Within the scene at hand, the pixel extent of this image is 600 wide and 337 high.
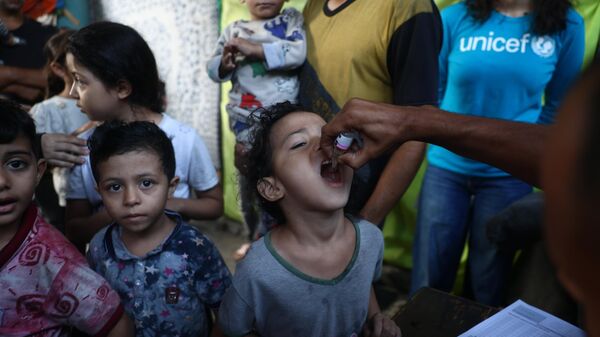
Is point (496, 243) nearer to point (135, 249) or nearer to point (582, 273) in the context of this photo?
point (135, 249)

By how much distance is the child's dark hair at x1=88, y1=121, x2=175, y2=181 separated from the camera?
155 centimetres

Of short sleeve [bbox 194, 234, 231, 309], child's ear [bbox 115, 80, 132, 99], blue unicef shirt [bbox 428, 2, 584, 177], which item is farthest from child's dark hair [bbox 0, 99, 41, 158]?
blue unicef shirt [bbox 428, 2, 584, 177]

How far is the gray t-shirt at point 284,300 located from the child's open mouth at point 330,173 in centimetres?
24

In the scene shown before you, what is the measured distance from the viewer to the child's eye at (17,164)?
136cm

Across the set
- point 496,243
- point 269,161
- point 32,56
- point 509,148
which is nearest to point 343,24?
point 269,161

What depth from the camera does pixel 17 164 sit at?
1.38 meters

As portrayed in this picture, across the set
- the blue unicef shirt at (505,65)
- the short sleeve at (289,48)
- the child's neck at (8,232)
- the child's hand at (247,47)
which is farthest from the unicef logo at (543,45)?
the child's neck at (8,232)

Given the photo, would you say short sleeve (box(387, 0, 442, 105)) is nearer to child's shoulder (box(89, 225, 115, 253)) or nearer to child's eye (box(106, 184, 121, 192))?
child's eye (box(106, 184, 121, 192))

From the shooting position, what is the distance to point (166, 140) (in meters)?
1.65

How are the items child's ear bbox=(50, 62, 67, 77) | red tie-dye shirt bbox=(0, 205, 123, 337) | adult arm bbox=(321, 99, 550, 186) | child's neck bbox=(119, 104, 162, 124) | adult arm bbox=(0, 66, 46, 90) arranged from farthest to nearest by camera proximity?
adult arm bbox=(0, 66, 46, 90)
child's ear bbox=(50, 62, 67, 77)
child's neck bbox=(119, 104, 162, 124)
red tie-dye shirt bbox=(0, 205, 123, 337)
adult arm bbox=(321, 99, 550, 186)

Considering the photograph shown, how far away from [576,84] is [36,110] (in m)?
2.37

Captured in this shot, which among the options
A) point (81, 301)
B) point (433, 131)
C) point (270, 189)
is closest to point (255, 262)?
point (270, 189)

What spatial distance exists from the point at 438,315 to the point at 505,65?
1410 millimetres

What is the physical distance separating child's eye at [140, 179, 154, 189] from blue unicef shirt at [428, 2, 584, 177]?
5.31 ft
